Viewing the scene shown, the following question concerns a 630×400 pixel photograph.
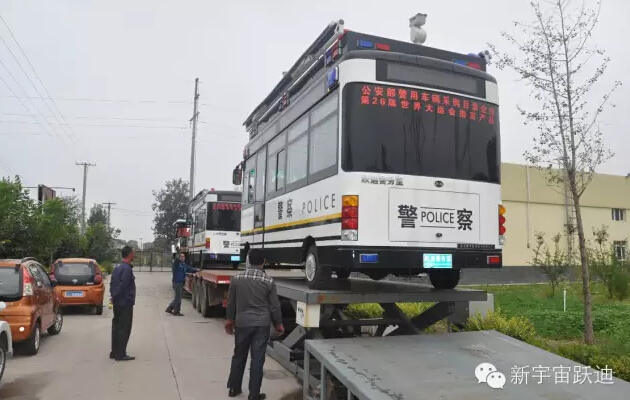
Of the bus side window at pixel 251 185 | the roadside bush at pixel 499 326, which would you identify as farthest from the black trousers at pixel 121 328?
the roadside bush at pixel 499 326

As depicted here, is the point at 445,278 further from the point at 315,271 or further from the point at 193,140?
the point at 193,140

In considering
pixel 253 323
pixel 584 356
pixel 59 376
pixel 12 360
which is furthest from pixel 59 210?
pixel 584 356

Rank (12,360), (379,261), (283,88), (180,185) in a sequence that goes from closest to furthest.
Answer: (379,261), (12,360), (283,88), (180,185)

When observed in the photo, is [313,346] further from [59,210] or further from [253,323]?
[59,210]

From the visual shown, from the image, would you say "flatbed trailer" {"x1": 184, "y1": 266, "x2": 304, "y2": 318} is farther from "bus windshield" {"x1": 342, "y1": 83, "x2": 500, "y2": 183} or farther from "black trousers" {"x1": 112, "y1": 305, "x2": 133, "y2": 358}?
"bus windshield" {"x1": 342, "y1": 83, "x2": 500, "y2": 183}

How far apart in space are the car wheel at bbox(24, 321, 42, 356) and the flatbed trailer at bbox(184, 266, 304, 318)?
147 inches

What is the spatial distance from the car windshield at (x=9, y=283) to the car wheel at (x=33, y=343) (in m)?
0.63

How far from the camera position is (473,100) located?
6.60 metres

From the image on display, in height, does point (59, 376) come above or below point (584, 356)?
below

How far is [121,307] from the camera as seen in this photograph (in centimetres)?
812

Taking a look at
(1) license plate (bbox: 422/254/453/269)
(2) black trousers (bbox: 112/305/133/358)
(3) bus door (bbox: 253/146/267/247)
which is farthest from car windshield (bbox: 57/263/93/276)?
(1) license plate (bbox: 422/254/453/269)

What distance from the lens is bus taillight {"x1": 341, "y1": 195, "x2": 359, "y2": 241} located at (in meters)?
5.80

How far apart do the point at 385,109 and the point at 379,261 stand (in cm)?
173

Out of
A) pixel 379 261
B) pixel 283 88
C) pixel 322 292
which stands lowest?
pixel 322 292
